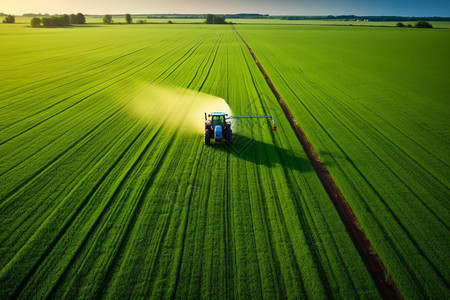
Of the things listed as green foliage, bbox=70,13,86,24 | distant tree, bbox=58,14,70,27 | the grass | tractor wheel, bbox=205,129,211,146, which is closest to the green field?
the grass

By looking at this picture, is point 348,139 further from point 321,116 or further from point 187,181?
point 187,181

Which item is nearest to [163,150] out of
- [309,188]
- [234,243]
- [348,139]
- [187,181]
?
[187,181]

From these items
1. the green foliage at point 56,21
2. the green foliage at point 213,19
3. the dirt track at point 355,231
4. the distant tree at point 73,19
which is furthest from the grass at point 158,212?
the green foliage at point 213,19

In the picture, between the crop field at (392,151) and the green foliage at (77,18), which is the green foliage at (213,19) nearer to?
the green foliage at (77,18)

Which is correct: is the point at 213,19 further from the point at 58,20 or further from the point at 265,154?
the point at 265,154

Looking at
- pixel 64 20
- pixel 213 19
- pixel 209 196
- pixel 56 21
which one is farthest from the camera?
pixel 213 19

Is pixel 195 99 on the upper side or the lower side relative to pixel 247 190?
upper

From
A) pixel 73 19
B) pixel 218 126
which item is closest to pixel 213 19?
pixel 73 19
